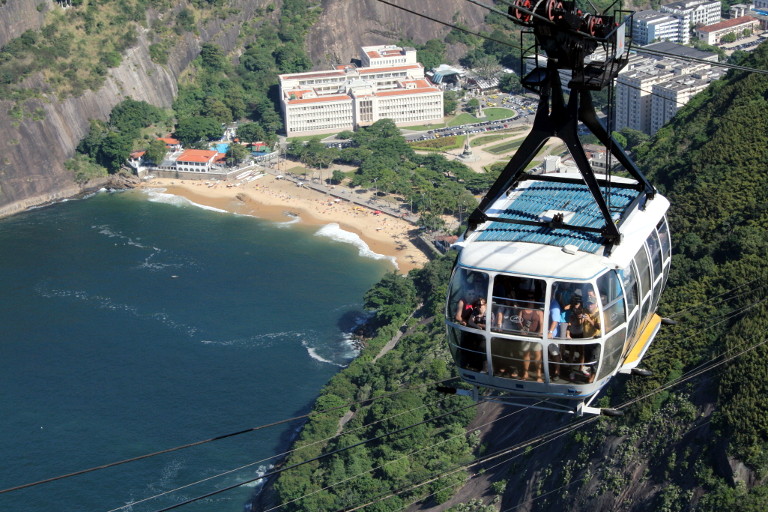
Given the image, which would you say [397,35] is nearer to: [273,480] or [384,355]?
[384,355]

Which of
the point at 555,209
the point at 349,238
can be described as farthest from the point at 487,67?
the point at 555,209

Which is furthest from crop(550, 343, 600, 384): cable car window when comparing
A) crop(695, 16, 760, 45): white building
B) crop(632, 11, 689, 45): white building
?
crop(695, 16, 760, 45): white building

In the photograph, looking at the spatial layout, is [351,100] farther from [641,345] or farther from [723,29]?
[641,345]

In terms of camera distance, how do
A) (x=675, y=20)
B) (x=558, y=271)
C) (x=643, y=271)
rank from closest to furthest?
(x=558, y=271) < (x=643, y=271) < (x=675, y=20)

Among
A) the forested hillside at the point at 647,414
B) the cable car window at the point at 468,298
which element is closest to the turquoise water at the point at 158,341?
the forested hillside at the point at 647,414

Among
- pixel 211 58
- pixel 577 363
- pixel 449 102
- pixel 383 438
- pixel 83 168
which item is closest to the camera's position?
pixel 577 363

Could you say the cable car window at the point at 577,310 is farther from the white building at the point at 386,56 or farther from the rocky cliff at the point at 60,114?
the white building at the point at 386,56
